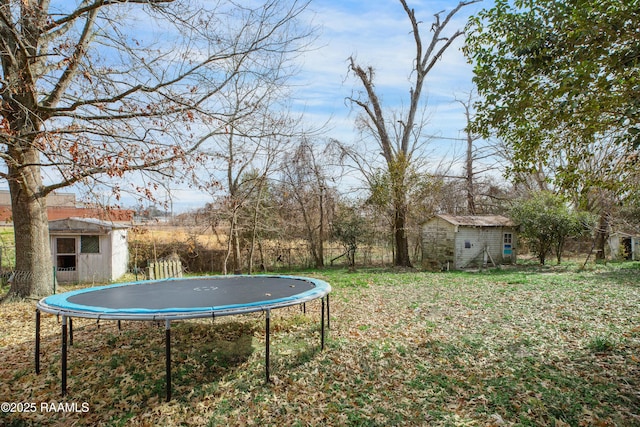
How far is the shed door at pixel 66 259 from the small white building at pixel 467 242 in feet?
41.6

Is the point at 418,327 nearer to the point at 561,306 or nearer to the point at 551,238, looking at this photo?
the point at 561,306

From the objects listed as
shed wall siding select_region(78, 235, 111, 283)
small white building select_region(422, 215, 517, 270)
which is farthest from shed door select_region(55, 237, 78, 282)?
small white building select_region(422, 215, 517, 270)

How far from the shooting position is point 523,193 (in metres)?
21.6

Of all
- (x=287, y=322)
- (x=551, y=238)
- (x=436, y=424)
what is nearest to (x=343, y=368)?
(x=436, y=424)

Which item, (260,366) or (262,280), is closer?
(260,366)

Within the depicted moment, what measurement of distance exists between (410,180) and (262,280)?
30.2 feet

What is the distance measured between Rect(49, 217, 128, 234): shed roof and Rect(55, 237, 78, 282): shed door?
411mm

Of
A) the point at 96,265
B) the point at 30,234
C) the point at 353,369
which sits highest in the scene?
the point at 30,234

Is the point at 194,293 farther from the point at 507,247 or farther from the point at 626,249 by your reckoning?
the point at 626,249

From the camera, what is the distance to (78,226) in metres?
12.4

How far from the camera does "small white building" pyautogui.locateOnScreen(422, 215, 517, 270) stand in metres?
14.6

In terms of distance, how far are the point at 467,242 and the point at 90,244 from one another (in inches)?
540

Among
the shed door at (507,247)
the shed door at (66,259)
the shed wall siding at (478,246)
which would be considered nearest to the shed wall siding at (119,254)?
the shed door at (66,259)

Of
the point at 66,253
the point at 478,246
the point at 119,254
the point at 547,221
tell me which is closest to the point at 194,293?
the point at 66,253
